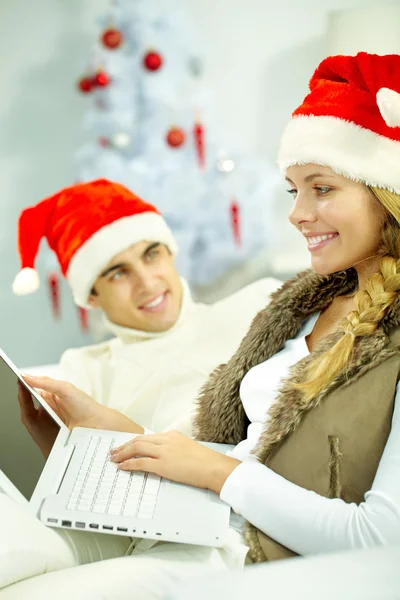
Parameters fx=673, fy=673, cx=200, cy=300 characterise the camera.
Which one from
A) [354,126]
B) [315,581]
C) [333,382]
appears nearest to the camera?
[315,581]

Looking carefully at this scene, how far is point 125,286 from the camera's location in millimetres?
2277

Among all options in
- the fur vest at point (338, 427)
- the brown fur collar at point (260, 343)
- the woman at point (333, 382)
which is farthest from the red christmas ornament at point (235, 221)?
the fur vest at point (338, 427)

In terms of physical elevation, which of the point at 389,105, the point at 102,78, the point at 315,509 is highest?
the point at 102,78

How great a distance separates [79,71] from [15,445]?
2.33 meters

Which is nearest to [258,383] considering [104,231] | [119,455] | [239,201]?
[119,455]

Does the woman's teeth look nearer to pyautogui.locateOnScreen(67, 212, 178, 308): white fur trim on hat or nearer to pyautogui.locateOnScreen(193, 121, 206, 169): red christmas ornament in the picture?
pyautogui.locateOnScreen(67, 212, 178, 308): white fur trim on hat

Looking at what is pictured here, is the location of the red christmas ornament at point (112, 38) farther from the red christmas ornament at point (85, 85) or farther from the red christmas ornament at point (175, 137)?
the red christmas ornament at point (175, 137)

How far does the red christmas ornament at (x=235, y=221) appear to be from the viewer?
2.87m

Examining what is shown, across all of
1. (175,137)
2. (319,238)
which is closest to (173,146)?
(175,137)

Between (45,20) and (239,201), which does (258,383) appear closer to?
(239,201)

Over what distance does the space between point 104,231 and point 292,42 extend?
1429mm

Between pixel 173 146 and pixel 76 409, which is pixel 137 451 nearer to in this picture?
pixel 76 409

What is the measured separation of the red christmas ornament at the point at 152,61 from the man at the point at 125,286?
706mm

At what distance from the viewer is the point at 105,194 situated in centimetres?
230
